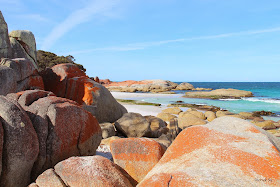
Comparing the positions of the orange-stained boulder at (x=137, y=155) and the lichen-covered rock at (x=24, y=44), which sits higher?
the lichen-covered rock at (x=24, y=44)

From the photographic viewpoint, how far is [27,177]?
14.6 feet

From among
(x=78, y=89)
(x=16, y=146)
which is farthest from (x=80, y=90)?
(x=16, y=146)

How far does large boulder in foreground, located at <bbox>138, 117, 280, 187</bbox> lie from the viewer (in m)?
2.75

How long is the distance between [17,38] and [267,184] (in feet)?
55.4

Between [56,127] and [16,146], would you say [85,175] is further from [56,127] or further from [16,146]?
[56,127]

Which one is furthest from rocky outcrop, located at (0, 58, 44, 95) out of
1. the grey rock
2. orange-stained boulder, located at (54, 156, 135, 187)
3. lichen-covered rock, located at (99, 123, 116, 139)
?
orange-stained boulder, located at (54, 156, 135, 187)

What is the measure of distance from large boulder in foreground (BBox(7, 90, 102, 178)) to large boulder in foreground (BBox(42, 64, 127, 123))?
16.0 ft

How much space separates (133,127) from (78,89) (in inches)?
134

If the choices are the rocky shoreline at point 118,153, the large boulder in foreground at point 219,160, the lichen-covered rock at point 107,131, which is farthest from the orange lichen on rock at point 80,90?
the large boulder in foreground at point 219,160

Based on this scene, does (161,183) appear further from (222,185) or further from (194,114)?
(194,114)

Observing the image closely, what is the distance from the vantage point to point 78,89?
1097cm

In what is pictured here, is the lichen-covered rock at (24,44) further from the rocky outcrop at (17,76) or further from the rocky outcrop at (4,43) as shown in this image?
the rocky outcrop at (17,76)

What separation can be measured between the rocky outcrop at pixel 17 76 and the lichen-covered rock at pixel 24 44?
17.0 ft

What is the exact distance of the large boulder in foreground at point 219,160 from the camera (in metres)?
2.75
